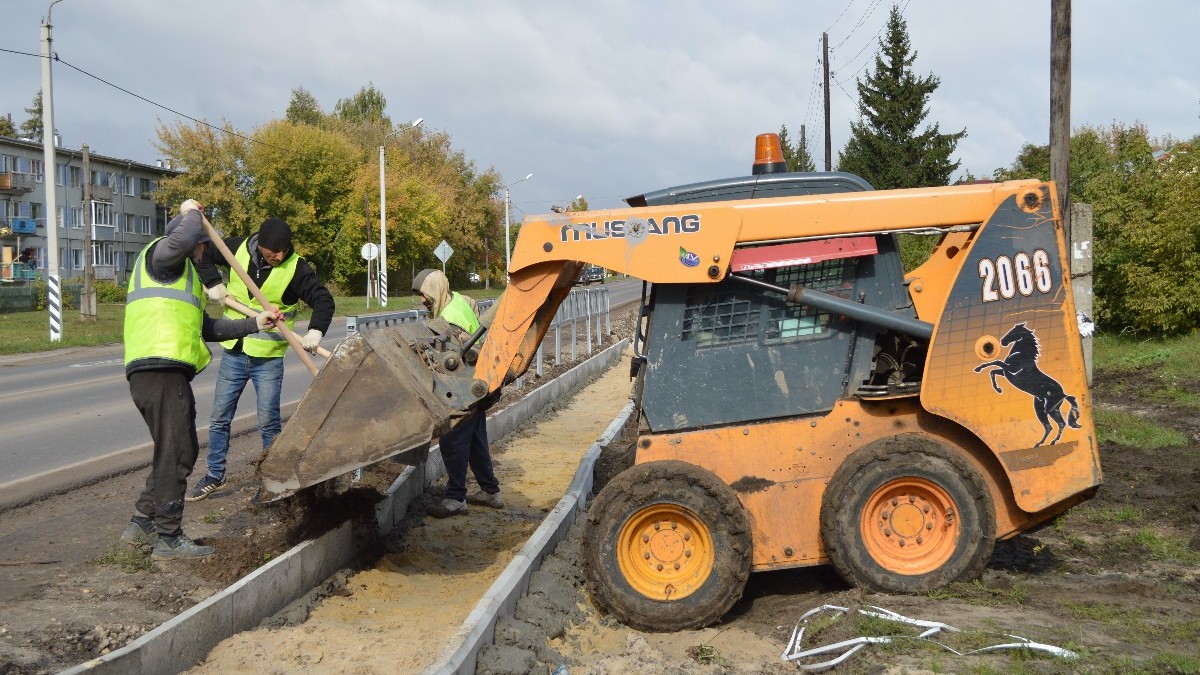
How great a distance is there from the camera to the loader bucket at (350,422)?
5793 mm

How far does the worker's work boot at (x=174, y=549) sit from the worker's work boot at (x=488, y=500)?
258 centimetres

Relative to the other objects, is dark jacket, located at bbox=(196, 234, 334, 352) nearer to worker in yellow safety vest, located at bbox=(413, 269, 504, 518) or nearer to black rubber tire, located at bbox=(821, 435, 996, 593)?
worker in yellow safety vest, located at bbox=(413, 269, 504, 518)

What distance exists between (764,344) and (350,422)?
7.50 ft

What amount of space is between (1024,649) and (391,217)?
5790 cm

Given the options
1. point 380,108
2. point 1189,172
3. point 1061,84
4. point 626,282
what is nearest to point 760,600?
point 1061,84

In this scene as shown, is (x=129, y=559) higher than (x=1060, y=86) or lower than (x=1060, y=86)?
lower

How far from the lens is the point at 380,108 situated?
3873 inches

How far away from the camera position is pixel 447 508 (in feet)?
26.2

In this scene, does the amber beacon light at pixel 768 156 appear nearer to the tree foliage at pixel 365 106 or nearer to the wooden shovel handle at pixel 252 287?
the wooden shovel handle at pixel 252 287

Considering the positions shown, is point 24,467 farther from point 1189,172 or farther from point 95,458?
point 1189,172

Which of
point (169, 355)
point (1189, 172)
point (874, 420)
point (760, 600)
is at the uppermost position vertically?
point (1189, 172)

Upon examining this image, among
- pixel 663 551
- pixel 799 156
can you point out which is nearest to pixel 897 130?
pixel 799 156

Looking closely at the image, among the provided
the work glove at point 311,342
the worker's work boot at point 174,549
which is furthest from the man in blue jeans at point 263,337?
the worker's work boot at point 174,549

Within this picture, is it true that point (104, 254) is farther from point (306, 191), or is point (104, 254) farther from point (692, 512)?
point (692, 512)
